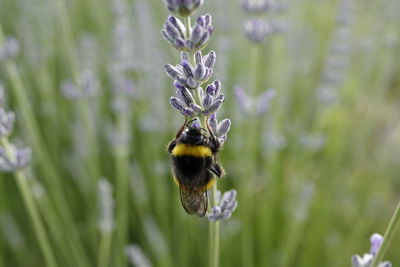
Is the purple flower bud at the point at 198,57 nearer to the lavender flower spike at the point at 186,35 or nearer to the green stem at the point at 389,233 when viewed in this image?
the lavender flower spike at the point at 186,35

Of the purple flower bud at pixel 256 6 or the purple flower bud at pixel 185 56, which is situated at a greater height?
the purple flower bud at pixel 185 56

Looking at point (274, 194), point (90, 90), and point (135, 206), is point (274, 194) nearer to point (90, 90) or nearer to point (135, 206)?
point (135, 206)

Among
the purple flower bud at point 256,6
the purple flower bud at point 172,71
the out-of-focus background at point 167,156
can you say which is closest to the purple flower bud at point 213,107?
the purple flower bud at point 172,71

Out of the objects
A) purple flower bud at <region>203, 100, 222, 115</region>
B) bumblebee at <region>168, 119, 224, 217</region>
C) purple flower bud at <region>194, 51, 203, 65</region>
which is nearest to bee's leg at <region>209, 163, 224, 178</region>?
bumblebee at <region>168, 119, 224, 217</region>

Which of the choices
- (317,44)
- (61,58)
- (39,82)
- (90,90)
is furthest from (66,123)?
(317,44)

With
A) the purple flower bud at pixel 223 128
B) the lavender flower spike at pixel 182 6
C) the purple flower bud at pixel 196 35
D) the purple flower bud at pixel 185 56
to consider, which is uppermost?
the lavender flower spike at pixel 182 6

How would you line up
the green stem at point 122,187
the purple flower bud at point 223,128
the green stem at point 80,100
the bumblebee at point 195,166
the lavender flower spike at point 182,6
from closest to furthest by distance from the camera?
the lavender flower spike at point 182,6, the purple flower bud at point 223,128, the bumblebee at point 195,166, the green stem at point 80,100, the green stem at point 122,187
